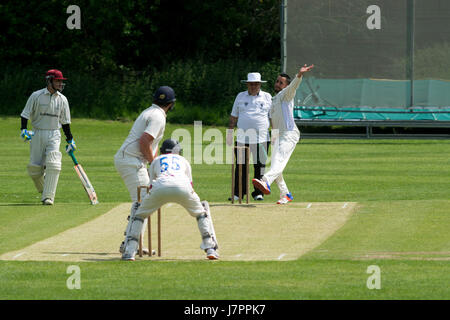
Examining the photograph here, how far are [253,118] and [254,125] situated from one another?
124 mm

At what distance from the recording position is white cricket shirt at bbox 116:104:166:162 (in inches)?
451

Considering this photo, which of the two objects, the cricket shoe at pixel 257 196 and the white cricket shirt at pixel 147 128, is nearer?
the white cricket shirt at pixel 147 128

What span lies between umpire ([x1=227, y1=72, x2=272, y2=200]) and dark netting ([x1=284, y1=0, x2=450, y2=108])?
17.4 metres

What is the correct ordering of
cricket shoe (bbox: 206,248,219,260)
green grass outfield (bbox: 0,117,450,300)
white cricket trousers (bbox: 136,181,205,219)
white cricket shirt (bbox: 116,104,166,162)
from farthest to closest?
white cricket shirt (bbox: 116,104,166,162)
cricket shoe (bbox: 206,248,219,260)
white cricket trousers (bbox: 136,181,205,219)
green grass outfield (bbox: 0,117,450,300)

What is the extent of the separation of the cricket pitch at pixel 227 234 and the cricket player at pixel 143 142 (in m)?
0.95

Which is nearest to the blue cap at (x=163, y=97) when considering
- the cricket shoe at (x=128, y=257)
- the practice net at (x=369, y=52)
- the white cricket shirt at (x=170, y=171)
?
the white cricket shirt at (x=170, y=171)

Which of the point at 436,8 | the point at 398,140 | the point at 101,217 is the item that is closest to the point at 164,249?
the point at 101,217

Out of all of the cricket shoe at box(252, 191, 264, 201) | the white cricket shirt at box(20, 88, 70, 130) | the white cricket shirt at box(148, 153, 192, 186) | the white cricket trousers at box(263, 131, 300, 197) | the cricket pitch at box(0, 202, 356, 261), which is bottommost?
the cricket shoe at box(252, 191, 264, 201)

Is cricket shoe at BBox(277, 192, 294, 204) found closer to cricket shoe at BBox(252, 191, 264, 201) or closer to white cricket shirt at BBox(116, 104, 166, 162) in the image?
cricket shoe at BBox(252, 191, 264, 201)

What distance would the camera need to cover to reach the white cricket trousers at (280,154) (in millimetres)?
15141

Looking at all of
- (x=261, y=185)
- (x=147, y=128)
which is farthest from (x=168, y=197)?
(x=261, y=185)

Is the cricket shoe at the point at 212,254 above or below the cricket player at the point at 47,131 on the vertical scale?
below

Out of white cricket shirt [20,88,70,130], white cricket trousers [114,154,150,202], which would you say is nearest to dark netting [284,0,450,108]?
white cricket shirt [20,88,70,130]

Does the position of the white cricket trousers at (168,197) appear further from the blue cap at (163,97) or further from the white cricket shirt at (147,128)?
the blue cap at (163,97)
